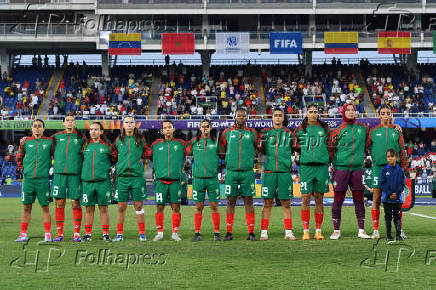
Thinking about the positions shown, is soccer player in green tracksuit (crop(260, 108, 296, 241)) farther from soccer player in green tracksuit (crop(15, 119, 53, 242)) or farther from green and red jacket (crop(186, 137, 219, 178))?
soccer player in green tracksuit (crop(15, 119, 53, 242))

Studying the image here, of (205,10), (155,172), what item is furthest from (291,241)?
(205,10)

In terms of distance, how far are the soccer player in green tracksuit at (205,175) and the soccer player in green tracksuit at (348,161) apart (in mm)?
2087

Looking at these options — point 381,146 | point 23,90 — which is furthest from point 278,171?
point 23,90

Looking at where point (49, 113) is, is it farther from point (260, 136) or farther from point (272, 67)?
point (260, 136)

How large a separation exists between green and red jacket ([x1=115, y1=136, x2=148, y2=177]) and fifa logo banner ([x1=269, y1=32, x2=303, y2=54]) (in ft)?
118

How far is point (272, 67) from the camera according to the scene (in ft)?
167

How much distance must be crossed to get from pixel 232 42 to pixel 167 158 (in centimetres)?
3645

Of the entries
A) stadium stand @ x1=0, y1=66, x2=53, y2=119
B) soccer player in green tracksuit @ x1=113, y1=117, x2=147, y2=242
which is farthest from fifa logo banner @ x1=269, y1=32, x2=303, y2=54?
soccer player in green tracksuit @ x1=113, y1=117, x2=147, y2=242

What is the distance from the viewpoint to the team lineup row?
12633 mm

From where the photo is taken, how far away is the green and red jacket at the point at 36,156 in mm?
12773

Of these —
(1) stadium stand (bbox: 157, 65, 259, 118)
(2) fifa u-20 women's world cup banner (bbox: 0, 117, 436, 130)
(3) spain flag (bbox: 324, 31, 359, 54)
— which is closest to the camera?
(2) fifa u-20 women's world cup banner (bbox: 0, 117, 436, 130)

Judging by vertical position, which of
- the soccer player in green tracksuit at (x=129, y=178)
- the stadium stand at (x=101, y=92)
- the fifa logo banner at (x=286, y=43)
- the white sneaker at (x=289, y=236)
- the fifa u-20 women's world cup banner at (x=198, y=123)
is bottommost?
the white sneaker at (x=289, y=236)

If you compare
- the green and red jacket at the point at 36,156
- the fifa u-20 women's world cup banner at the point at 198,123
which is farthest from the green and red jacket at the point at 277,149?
the fifa u-20 women's world cup banner at the point at 198,123

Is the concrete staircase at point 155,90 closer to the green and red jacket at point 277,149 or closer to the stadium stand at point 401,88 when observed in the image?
the stadium stand at point 401,88
